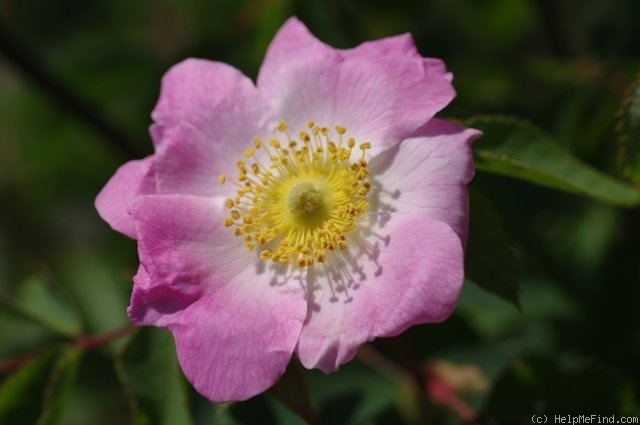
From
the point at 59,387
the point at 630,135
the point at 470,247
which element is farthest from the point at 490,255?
the point at 59,387

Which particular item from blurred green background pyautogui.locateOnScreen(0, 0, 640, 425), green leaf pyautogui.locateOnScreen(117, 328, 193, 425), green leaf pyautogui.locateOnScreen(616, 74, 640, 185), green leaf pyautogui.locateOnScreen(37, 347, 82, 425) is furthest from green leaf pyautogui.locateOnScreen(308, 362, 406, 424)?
green leaf pyautogui.locateOnScreen(616, 74, 640, 185)

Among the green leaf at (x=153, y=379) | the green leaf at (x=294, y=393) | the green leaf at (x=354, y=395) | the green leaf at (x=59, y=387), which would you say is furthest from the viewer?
the green leaf at (x=354, y=395)

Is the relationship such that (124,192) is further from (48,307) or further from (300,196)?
(48,307)

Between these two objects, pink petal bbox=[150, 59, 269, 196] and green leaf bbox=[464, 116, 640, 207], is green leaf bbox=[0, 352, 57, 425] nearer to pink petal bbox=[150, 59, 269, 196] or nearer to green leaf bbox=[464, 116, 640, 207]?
pink petal bbox=[150, 59, 269, 196]

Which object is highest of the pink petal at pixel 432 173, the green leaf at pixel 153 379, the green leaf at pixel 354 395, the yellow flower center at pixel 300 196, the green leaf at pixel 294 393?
the pink petal at pixel 432 173

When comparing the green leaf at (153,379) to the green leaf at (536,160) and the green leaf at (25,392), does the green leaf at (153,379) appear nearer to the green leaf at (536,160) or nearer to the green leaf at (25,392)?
the green leaf at (25,392)

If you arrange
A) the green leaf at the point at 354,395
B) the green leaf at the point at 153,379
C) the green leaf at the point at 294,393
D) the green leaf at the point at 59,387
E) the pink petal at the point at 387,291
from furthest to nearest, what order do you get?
the green leaf at the point at 354,395 < the green leaf at the point at 59,387 < the green leaf at the point at 153,379 < the green leaf at the point at 294,393 < the pink petal at the point at 387,291

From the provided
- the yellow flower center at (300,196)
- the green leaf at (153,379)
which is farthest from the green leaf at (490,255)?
the green leaf at (153,379)
